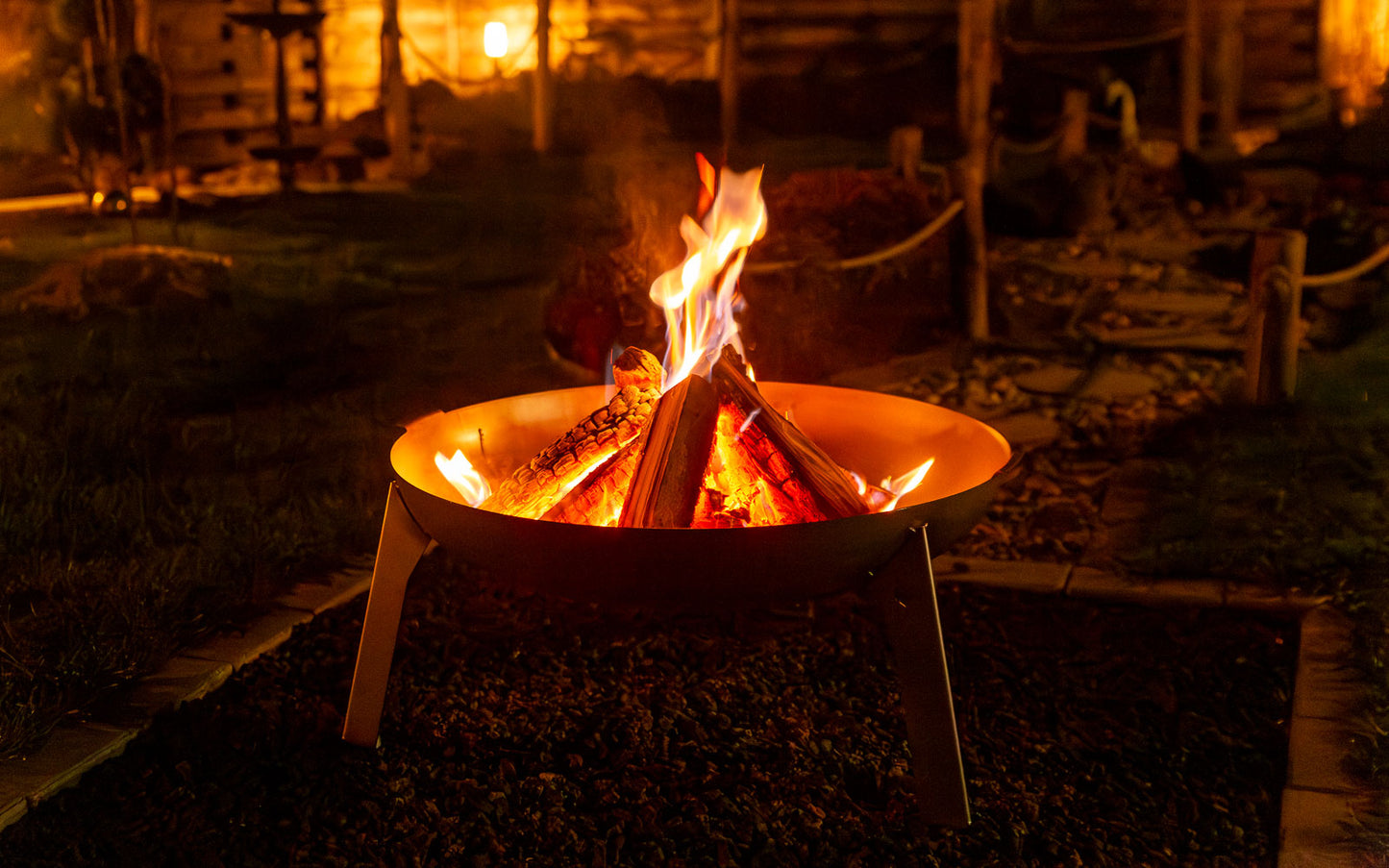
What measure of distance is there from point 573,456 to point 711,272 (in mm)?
521

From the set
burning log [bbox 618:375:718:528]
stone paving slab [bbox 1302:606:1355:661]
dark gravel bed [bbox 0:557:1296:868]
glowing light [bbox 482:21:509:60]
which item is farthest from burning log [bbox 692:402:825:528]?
glowing light [bbox 482:21:509:60]

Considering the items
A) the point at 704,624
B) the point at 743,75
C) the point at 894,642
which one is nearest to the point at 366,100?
the point at 743,75

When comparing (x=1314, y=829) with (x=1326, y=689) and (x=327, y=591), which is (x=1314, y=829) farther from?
(x=327, y=591)

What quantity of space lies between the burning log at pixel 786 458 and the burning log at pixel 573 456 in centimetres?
18

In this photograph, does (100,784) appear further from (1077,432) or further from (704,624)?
(1077,432)

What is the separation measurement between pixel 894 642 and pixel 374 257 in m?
6.90

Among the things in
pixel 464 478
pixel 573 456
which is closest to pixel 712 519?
pixel 573 456

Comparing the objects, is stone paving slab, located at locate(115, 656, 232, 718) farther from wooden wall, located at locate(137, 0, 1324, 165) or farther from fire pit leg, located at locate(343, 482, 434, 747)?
wooden wall, located at locate(137, 0, 1324, 165)

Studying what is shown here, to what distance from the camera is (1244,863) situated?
213 centimetres

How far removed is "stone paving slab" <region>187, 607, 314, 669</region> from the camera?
2838 mm

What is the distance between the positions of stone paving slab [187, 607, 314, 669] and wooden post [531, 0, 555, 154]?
943cm

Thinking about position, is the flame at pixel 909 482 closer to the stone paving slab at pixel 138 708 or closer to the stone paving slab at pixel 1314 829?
the stone paving slab at pixel 1314 829

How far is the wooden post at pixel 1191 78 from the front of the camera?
10.2 metres

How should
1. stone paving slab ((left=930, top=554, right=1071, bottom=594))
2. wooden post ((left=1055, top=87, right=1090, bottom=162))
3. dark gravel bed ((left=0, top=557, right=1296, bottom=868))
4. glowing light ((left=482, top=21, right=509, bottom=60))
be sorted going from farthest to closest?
glowing light ((left=482, top=21, right=509, bottom=60)), wooden post ((left=1055, top=87, right=1090, bottom=162)), stone paving slab ((left=930, top=554, right=1071, bottom=594)), dark gravel bed ((left=0, top=557, right=1296, bottom=868))
